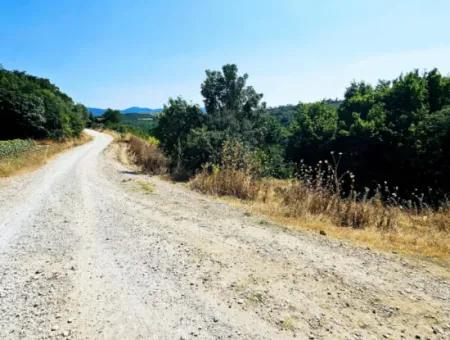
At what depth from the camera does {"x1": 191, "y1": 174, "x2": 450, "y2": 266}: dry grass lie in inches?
218

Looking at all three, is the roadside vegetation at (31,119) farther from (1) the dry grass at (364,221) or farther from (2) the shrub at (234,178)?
(1) the dry grass at (364,221)

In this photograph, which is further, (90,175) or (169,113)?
(169,113)

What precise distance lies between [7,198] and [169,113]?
9.29 meters

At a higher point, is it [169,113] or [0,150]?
[169,113]

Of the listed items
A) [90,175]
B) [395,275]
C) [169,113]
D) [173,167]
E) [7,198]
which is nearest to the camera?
[395,275]

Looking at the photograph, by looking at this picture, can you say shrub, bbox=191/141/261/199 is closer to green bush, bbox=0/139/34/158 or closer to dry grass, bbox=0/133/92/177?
dry grass, bbox=0/133/92/177

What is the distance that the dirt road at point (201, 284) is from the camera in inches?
119

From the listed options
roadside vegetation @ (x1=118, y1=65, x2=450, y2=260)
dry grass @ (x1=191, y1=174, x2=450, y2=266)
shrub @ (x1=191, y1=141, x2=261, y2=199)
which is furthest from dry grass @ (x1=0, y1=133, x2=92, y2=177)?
dry grass @ (x1=191, y1=174, x2=450, y2=266)

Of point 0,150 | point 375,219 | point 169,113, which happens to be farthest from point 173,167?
point 375,219

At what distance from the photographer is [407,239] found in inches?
228

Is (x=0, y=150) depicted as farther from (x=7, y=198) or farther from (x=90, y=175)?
(x=7, y=198)

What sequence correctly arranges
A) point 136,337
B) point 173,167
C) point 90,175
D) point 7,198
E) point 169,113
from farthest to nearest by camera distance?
point 169,113 → point 173,167 → point 90,175 → point 7,198 → point 136,337

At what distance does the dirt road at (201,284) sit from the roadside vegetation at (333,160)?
144 centimetres

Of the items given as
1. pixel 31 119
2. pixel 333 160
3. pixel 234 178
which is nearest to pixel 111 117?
pixel 31 119
